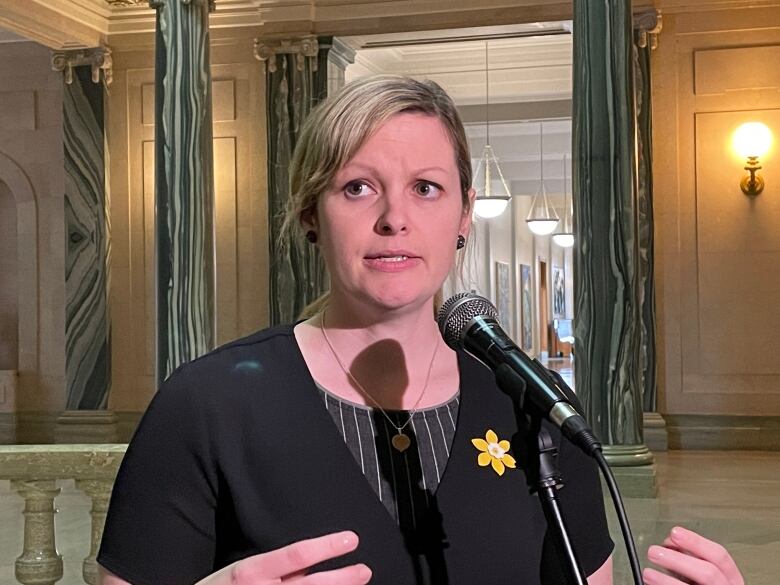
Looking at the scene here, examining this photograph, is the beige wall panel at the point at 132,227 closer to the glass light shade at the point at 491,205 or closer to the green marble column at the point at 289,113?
the green marble column at the point at 289,113

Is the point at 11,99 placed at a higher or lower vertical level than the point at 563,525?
higher

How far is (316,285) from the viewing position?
11.6m

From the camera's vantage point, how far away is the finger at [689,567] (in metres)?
1.40

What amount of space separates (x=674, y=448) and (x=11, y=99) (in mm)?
8144

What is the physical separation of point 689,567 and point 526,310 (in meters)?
28.8

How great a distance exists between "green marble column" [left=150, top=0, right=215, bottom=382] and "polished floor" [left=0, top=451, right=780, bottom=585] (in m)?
1.48

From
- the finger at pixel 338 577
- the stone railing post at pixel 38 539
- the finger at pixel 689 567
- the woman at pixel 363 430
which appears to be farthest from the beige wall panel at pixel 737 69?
the finger at pixel 338 577

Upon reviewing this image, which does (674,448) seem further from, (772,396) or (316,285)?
(316,285)

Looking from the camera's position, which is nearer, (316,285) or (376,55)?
(316,285)

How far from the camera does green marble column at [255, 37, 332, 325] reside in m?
11.6

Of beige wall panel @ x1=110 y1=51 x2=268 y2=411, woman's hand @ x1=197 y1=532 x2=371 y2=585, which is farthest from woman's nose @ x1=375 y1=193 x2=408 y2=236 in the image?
beige wall panel @ x1=110 y1=51 x2=268 y2=411

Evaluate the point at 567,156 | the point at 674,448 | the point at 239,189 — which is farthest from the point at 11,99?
the point at 567,156

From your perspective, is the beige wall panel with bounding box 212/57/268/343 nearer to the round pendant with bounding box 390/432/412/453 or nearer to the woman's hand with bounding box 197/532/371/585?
the round pendant with bounding box 390/432/412/453

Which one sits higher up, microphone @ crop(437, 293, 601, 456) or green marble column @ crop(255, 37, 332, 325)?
green marble column @ crop(255, 37, 332, 325)
